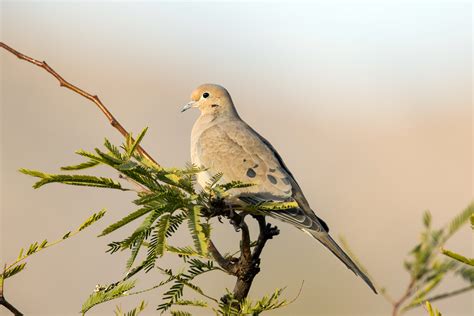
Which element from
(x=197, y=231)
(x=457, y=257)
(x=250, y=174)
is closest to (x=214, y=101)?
(x=250, y=174)

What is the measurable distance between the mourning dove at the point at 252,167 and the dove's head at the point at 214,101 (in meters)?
0.20

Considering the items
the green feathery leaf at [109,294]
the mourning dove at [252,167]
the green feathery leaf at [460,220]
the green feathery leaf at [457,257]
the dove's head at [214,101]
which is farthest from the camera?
the dove's head at [214,101]

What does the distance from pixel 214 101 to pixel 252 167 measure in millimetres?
1384

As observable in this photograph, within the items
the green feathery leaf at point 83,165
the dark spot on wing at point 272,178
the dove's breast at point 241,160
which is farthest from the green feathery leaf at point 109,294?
the dark spot on wing at point 272,178

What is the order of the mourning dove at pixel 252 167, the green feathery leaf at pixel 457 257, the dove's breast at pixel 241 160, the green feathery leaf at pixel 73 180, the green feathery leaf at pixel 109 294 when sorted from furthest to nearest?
the dove's breast at pixel 241 160 < the mourning dove at pixel 252 167 < the green feathery leaf at pixel 109 294 < the green feathery leaf at pixel 73 180 < the green feathery leaf at pixel 457 257

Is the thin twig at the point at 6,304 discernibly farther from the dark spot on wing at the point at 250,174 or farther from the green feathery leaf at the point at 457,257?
the dark spot on wing at the point at 250,174

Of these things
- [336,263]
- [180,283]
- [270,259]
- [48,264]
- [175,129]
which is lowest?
[180,283]

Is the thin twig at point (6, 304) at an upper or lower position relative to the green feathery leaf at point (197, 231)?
lower

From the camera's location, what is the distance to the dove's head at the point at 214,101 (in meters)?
5.75

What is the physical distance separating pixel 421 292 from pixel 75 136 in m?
20.0

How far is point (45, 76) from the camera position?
25.4 metres

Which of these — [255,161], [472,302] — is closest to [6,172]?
[472,302]

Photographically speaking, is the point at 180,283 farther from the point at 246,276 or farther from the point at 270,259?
the point at 270,259

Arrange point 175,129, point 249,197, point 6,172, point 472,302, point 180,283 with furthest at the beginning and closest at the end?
point 175,129 < point 6,172 < point 472,302 < point 249,197 < point 180,283
